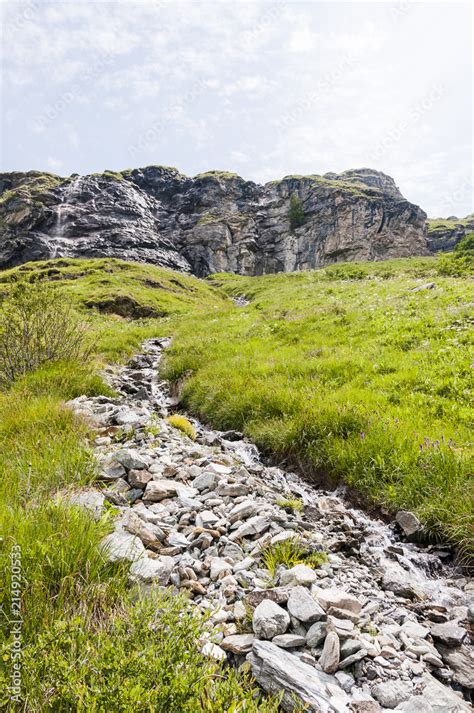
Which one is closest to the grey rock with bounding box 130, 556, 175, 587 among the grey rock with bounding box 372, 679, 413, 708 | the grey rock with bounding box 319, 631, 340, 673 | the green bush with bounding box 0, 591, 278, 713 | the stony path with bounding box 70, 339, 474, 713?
the stony path with bounding box 70, 339, 474, 713

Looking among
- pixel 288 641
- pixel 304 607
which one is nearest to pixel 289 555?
pixel 304 607

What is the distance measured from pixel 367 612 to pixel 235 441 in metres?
5.10

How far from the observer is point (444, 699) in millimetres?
2541

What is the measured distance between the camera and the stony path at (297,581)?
260 cm

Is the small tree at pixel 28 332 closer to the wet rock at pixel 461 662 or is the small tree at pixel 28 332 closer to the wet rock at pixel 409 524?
the wet rock at pixel 409 524

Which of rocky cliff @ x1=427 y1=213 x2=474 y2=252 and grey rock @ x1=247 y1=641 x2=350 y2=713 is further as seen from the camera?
rocky cliff @ x1=427 y1=213 x2=474 y2=252

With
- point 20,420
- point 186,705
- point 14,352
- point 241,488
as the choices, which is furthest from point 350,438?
point 14,352

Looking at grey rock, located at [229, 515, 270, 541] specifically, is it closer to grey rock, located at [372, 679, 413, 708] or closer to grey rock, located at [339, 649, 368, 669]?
grey rock, located at [339, 649, 368, 669]

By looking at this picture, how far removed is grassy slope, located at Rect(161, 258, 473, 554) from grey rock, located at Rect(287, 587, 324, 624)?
2.46 m

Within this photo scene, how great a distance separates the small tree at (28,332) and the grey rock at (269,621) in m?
9.47

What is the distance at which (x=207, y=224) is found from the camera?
13700 cm

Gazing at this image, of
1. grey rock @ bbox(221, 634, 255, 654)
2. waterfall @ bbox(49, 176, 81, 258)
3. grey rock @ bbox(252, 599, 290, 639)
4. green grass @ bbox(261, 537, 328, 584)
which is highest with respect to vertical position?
waterfall @ bbox(49, 176, 81, 258)

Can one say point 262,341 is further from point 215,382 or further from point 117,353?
point 117,353

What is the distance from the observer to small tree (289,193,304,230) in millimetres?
141000
